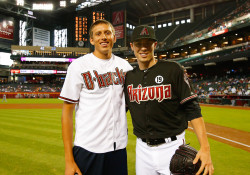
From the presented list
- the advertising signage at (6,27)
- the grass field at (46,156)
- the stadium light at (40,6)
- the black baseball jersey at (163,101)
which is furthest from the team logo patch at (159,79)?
the advertising signage at (6,27)

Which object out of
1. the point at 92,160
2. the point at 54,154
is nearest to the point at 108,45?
the point at 92,160

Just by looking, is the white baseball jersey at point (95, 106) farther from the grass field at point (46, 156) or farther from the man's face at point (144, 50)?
the grass field at point (46, 156)

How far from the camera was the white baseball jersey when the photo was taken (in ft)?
6.78

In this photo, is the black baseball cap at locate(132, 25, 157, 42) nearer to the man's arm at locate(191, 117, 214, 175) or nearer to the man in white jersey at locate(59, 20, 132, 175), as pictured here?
the man in white jersey at locate(59, 20, 132, 175)

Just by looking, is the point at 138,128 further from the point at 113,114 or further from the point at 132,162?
the point at 132,162

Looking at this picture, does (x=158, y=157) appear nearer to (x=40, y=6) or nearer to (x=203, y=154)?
(x=203, y=154)

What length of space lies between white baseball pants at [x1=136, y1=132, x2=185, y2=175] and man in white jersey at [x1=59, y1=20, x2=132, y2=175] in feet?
0.84

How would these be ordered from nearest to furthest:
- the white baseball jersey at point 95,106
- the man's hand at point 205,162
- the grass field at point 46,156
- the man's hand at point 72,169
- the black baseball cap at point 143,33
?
the man's hand at point 205,162 < the man's hand at point 72,169 < the white baseball jersey at point 95,106 < the black baseball cap at point 143,33 < the grass field at point 46,156

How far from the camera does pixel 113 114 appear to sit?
2.13 metres

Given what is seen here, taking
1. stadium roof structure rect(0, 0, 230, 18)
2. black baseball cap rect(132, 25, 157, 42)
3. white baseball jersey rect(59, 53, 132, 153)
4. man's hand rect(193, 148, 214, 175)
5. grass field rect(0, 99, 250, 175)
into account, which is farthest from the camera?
stadium roof structure rect(0, 0, 230, 18)

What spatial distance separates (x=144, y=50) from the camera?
2227mm

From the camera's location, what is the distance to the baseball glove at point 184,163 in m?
1.79

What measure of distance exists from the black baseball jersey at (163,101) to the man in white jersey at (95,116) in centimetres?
27

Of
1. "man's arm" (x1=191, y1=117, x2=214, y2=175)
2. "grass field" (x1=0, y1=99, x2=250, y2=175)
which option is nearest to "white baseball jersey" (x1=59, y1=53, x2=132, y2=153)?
"man's arm" (x1=191, y1=117, x2=214, y2=175)
